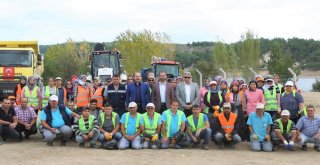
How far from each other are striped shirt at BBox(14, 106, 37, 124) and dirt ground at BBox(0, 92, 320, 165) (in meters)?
0.85

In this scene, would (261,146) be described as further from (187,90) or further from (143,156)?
(143,156)

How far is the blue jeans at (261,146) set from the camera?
1030 cm

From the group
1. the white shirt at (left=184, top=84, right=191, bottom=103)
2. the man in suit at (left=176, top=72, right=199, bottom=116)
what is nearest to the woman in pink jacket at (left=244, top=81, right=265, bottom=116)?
the man in suit at (left=176, top=72, right=199, bottom=116)

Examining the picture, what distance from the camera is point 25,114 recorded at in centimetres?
1132

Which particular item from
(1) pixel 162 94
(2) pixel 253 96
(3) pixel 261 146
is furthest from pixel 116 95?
(3) pixel 261 146

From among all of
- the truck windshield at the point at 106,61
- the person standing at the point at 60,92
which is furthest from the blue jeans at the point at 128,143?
the truck windshield at the point at 106,61

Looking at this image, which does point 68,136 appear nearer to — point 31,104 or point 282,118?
point 31,104

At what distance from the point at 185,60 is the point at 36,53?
51005 mm

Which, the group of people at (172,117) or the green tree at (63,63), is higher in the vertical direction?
the green tree at (63,63)

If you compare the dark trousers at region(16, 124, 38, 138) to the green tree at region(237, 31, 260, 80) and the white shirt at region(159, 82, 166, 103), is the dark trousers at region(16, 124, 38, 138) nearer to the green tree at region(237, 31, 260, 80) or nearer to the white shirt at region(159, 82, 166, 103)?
the white shirt at region(159, 82, 166, 103)

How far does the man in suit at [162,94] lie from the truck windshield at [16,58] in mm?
9951

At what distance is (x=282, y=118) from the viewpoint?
10.4 metres

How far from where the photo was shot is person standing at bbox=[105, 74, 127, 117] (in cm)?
1111

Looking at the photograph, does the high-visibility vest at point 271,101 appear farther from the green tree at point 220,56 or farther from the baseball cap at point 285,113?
the green tree at point 220,56
